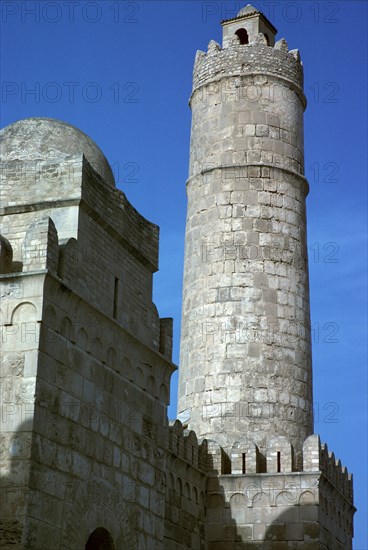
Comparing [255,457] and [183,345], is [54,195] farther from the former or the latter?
[183,345]

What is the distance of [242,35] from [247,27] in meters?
0.27

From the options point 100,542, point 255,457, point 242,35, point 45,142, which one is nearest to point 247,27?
point 242,35

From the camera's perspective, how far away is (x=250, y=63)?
17.2m

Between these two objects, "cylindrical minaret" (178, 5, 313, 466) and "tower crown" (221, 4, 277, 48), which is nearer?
"cylindrical minaret" (178, 5, 313, 466)

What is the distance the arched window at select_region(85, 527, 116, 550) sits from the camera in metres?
10.4

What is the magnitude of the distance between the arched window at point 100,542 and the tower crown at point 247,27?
10.0 m

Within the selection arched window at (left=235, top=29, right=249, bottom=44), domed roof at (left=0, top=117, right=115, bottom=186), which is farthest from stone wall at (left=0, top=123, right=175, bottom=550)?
arched window at (left=235, top=29, right=249, bottom=44)

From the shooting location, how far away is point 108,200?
11227 mm

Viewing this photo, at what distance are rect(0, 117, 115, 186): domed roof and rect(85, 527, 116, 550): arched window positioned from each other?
3858 millimetres

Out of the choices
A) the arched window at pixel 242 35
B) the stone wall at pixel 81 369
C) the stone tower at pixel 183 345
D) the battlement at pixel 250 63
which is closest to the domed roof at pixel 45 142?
the stone tower at pixel 183 345

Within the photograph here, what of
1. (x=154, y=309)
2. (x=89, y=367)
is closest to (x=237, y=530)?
(x=154, y=309)

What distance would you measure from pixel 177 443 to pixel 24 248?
477 cm

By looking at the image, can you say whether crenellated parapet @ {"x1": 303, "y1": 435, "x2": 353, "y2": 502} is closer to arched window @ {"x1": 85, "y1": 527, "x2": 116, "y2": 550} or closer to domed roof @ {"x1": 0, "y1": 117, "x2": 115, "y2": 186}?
arched window @ {"x1": 85, "y1": 527, "x2": 116, "y2": 550}

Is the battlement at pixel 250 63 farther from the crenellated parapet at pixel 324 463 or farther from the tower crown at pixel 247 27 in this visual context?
the crenellated parapet at pixel 324 463
